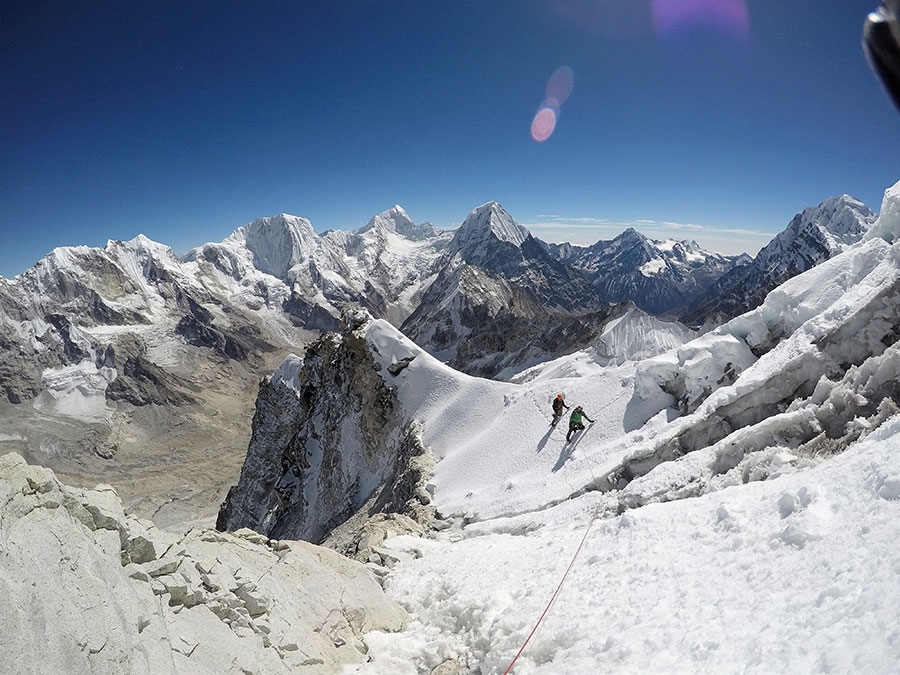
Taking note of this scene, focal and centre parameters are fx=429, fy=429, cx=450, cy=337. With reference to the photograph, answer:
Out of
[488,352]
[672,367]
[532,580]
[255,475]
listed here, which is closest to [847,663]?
[532,580]

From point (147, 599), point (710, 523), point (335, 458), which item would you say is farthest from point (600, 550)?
point (335, 458)

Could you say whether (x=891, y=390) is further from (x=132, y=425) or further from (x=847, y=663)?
(x=132, y=425)

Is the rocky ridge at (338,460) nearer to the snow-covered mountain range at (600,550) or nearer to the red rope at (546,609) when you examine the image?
the snow-covered mountain range at (600,550)

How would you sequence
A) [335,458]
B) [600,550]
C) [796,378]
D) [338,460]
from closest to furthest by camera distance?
1. [600,550]
2. [796,378]
3. [338,460]
4. [335,458]

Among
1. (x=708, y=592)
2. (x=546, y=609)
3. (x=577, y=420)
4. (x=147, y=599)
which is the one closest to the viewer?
(x=708, y=592)

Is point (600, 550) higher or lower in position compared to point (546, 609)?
higher

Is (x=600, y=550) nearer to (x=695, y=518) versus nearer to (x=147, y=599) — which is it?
(x=695, y=518)

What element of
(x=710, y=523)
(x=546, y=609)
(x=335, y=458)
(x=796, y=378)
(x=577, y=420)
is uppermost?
(x=796, y=378)
